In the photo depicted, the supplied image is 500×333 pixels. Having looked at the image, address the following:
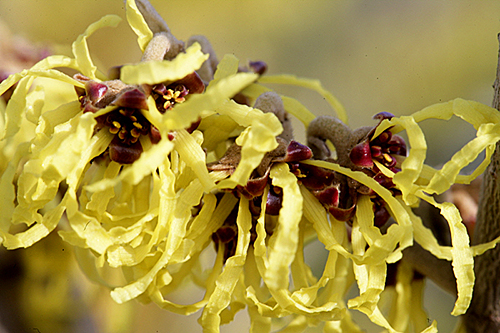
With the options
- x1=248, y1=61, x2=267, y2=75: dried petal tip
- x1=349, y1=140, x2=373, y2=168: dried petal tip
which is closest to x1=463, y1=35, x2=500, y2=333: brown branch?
x1=349, y1=140, x2=373, y2=168: dried petal tip

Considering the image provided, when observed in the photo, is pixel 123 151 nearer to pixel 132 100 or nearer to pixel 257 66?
pixel 132 100

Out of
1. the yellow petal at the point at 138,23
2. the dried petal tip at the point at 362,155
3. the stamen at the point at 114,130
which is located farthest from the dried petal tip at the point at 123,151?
the dried petal tip at the point at 362,155

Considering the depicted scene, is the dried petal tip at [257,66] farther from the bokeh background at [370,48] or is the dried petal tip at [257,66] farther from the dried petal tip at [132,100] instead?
the bokeh background at [370,48]

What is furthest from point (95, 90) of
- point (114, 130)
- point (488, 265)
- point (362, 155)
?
point (488, 265)

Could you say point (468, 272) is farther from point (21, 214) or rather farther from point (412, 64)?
point (412, 64)

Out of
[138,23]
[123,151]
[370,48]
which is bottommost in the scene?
[370,48]

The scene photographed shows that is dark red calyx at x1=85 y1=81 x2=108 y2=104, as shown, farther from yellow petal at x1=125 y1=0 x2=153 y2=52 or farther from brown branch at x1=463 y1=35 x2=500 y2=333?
brown branch at x1=463 y1=35 x2=500 y2=333

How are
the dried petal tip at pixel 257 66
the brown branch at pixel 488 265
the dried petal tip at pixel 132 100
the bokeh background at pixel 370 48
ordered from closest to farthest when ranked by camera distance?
the dried petal tip at pixel 132 100
the brown branch at pixel 488 265
the dried petal tip at pixel 257 66
the bokeh background at pixel 370 48
